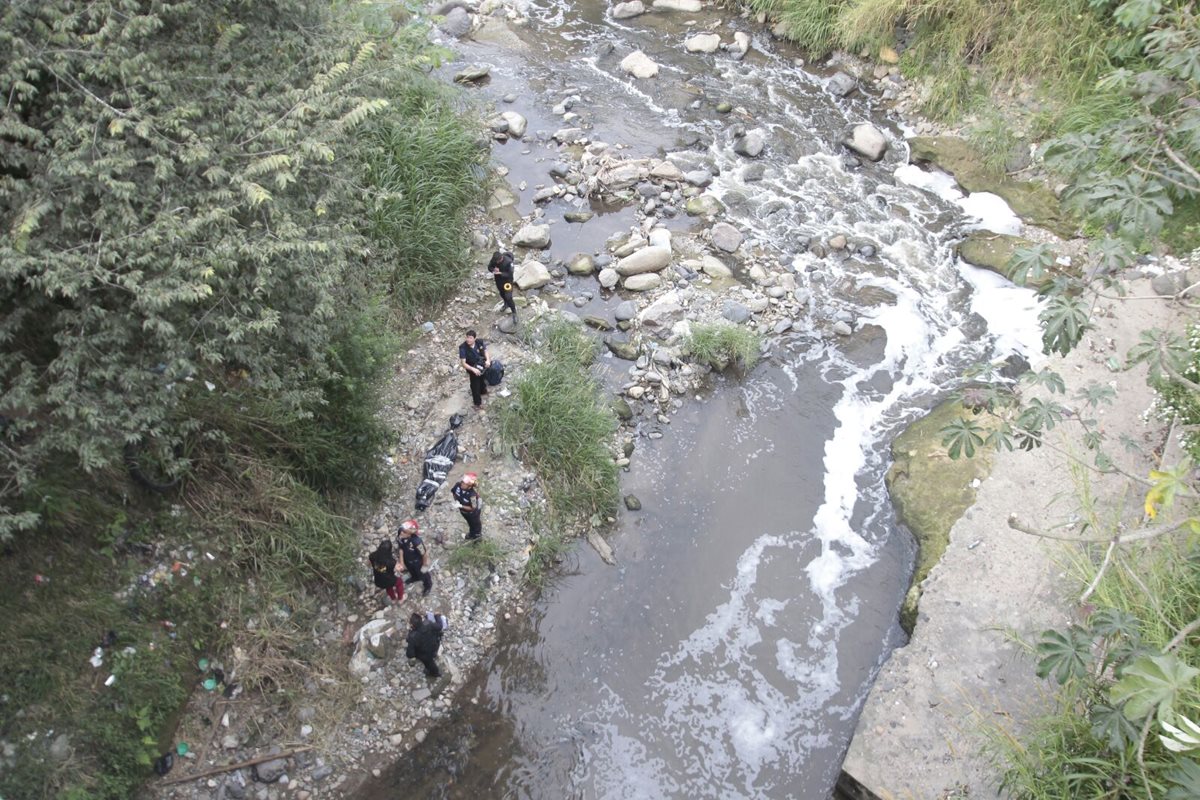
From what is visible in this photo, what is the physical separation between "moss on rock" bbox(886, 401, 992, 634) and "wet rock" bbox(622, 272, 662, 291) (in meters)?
4.00

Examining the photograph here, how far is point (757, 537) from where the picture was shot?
8875 mm

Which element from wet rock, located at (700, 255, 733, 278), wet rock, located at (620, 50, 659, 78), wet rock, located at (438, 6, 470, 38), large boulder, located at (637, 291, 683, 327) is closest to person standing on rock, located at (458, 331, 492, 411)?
large boulder, located at (637, 291, 683, 327)

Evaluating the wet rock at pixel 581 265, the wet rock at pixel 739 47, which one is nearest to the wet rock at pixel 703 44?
the wet rock at pixel 739 47

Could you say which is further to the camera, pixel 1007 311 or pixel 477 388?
pixel 1007 311

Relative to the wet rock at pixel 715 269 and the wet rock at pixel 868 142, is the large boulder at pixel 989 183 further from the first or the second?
the wet rock at pixel 715 269

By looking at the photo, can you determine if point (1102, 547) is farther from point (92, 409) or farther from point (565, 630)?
point (92, 409)

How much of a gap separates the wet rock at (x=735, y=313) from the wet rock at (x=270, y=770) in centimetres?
750

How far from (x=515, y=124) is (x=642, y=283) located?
16.1 ft

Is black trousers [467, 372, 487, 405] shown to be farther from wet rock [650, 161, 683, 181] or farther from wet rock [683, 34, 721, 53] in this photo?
wet rock [683, 34, 721, 53]

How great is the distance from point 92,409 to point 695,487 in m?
6.14

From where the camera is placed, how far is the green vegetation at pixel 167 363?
18.2 feet

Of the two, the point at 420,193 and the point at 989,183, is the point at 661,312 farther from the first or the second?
the point at 989,183

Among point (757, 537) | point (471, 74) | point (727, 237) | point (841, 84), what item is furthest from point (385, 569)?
point (841, 84)

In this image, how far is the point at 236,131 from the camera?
6363 millimetres
